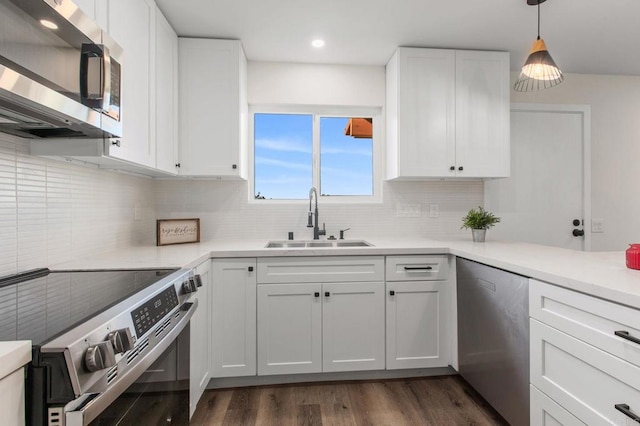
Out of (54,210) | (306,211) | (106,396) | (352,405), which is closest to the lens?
(106,396)

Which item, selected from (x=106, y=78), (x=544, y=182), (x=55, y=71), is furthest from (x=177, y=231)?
(x=544, y=182)

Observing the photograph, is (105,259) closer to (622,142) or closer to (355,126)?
(355,126)

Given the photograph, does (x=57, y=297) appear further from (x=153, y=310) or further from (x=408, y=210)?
(x=408, y=210)

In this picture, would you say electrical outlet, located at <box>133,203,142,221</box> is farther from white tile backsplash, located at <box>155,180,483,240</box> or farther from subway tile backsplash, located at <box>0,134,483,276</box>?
white tile backsplash, located at <box>155,180,483,240</box>

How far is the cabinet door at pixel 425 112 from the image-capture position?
2412 millimetres

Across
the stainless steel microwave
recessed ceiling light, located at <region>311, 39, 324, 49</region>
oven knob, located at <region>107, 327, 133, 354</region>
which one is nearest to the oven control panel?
oven knob, located at <region>107, 327, 133, 354</region>

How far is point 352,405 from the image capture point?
6.09ft

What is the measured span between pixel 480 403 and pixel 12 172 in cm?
263

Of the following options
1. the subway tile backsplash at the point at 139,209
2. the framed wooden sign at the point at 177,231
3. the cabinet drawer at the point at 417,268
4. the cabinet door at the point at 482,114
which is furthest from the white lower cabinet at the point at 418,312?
the framed wooden sign at the point at 177,231

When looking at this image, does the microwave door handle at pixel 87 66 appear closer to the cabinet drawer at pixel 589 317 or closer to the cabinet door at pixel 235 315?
the cabinet door at pixel 235 315

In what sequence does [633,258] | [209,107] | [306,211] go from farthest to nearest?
[306,211] < [209,107] < [633,258]

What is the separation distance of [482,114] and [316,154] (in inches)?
53.3

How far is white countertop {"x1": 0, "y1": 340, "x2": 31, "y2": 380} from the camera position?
1.87 ft

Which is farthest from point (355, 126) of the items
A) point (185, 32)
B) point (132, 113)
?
point (132, 113)
